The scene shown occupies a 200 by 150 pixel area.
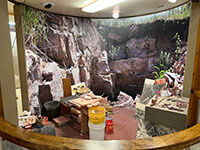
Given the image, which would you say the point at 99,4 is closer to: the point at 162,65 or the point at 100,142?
the point at 162,65

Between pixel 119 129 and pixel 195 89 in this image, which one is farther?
pixel 119 129

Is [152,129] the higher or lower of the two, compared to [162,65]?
lower

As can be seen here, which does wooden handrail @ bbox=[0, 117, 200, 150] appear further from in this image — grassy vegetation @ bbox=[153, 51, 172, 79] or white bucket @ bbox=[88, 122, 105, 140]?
grassy vegetation @ bbox=[153, 51, 172, 79]

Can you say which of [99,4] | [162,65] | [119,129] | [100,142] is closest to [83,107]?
[119,129]

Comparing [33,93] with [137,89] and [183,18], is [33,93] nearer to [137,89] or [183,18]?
[137,89]

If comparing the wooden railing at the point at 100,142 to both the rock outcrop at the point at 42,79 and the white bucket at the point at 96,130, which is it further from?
the rock outcrop at the point at 42,79

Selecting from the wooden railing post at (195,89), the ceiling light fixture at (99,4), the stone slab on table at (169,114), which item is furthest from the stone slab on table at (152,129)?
the ceiling light fixture at (99,4)

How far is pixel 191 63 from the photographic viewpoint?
2.71 m

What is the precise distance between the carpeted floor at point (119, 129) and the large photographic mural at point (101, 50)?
0.89m

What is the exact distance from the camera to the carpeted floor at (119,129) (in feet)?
10.4

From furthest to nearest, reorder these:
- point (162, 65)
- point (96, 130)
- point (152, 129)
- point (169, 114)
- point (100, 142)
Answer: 1. point (162, 65)
2. point (96, 130)
3. point (152, 129)
4. point (169, 114)
5. point (100, 142)

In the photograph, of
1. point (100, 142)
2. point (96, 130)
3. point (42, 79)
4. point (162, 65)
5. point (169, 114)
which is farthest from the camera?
point (162, 65)

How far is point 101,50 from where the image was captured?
4.91 meters

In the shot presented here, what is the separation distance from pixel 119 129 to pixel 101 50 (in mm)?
2534
